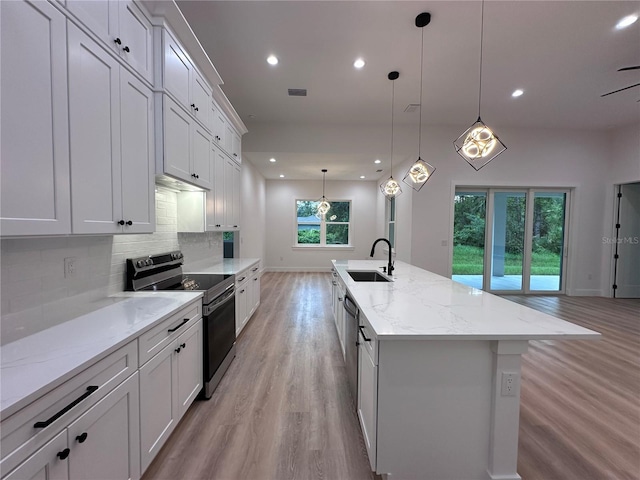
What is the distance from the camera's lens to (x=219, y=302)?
225 centimetres

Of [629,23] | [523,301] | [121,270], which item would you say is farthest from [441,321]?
[523,301]

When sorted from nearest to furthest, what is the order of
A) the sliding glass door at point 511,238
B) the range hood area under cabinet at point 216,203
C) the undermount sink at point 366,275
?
1. the range hood area under cabinet at point 216,203
2. the undermount sink at point 366,275
3. the sliding glass door at point 511,238

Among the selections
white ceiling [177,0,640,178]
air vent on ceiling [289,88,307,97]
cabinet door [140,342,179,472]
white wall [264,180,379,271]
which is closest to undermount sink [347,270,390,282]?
cabinet door [140,342,179,472]

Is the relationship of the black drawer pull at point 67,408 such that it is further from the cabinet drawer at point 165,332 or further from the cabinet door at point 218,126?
the cabinet door at point 218,126

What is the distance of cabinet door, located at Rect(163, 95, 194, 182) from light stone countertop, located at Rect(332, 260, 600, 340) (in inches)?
67.2

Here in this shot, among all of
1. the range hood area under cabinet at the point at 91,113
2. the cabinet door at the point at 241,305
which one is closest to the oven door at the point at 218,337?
the cabinet door at the point at 241,305

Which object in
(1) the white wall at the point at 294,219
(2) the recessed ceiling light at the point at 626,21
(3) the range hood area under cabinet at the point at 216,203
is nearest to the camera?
(2) the recessed ceiling light at the point at 626,21

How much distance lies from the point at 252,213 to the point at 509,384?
560 centimetres

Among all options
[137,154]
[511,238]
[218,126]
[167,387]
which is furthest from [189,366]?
[511,238]

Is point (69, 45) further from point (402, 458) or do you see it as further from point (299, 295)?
point (299, 295)

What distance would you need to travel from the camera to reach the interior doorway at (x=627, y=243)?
5.18 m

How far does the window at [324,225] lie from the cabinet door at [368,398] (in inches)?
261

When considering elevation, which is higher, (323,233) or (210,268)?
(323,233)

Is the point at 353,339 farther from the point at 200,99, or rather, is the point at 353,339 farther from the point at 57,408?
the point at 200,99
